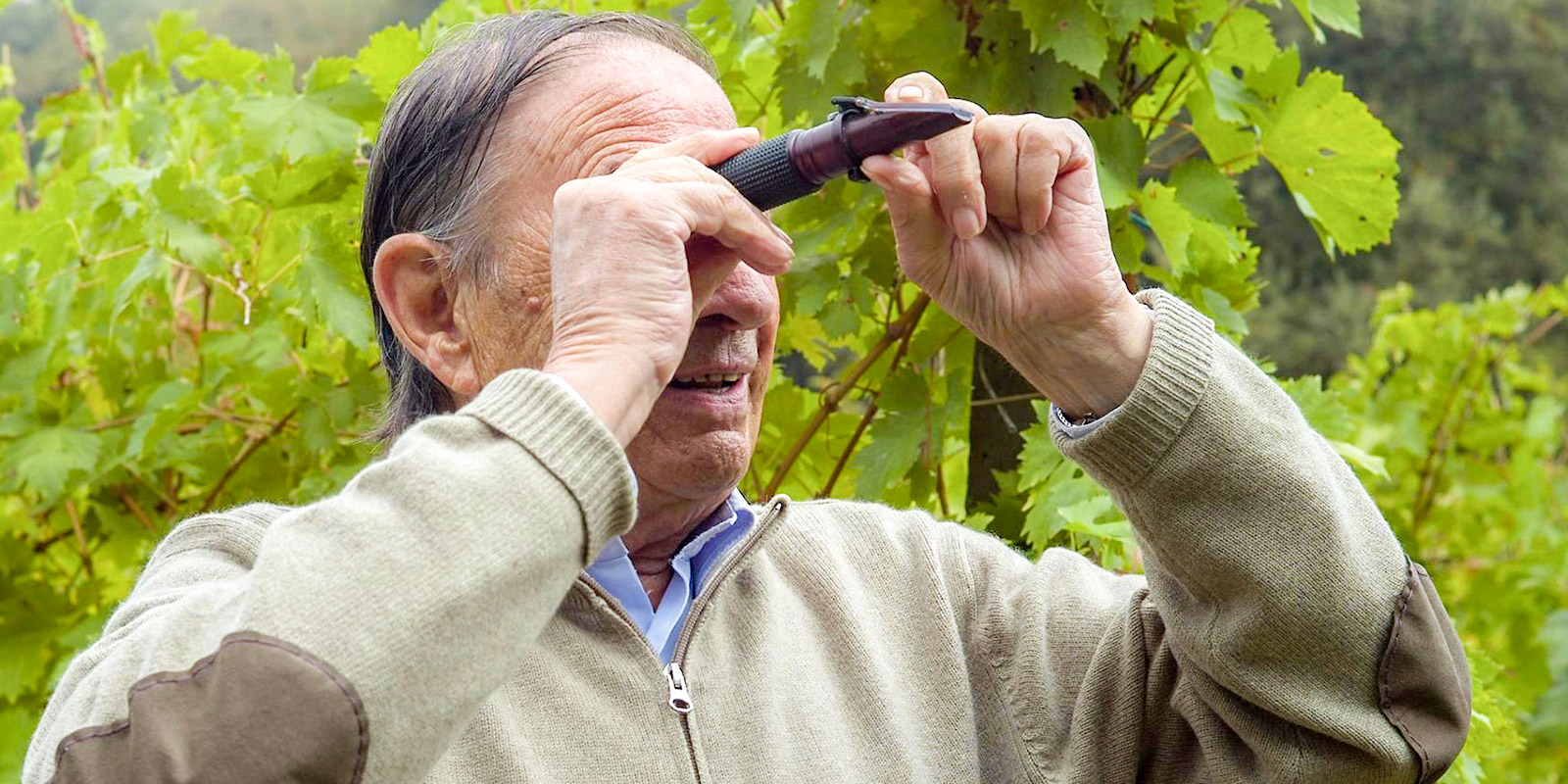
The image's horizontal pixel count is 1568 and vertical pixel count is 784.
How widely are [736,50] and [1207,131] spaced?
73 cm

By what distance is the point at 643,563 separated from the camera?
5.90 feet

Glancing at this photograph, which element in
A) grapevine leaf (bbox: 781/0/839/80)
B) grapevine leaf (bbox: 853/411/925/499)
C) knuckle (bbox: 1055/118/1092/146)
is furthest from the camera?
grapevine leaf (bbox: 853/411/925/499)

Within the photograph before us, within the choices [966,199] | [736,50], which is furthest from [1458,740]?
[736,50]

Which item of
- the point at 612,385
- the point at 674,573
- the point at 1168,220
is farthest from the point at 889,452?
the point at 612,385

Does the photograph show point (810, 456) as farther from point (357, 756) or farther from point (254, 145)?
point (357, 756)

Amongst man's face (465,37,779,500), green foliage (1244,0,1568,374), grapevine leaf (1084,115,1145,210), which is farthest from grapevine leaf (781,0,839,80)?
green foliage (1244,0,1568,374)

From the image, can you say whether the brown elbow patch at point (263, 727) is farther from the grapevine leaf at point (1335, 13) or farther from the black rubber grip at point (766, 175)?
the grapevine leaf at point (1335, 13)

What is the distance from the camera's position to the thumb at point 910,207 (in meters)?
1.45

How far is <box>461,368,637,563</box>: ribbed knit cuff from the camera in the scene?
128cm

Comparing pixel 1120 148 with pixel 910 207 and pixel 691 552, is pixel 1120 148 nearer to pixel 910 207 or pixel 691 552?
pixel 910 207

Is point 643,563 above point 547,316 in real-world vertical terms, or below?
below

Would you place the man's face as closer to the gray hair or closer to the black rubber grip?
the gray hair

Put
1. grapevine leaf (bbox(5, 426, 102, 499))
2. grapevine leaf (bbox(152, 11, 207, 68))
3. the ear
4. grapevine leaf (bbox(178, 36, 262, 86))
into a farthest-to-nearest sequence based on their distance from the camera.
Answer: grapevine leaf (bbox(152, 11, 207, 68))
grapevine leaf (bbox(178, 36, 262, 86))
grapevine leaf (bbox(5, 426, 102, 499))
the ear

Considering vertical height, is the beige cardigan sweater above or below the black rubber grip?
below
